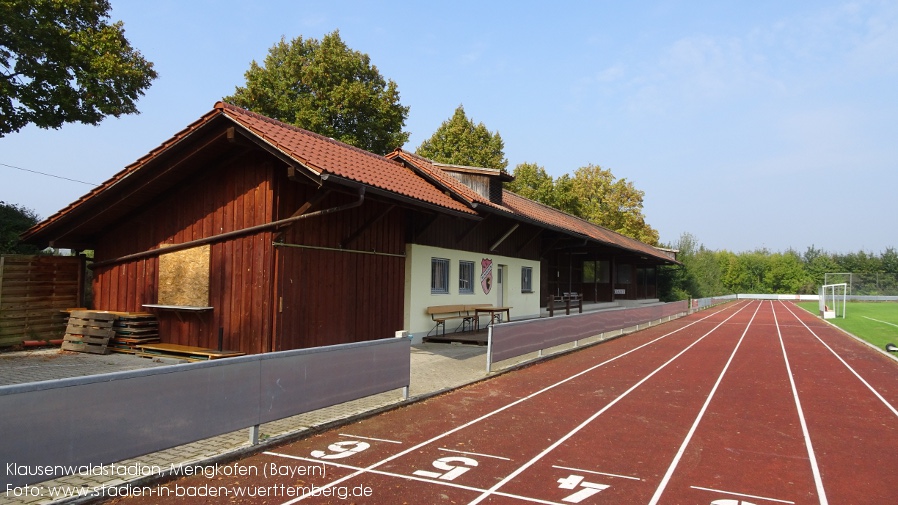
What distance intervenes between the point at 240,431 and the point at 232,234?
5360 mm

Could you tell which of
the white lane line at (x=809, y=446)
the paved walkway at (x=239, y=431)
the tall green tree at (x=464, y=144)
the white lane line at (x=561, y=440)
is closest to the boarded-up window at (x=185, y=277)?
the paved walkway at (x=239, y=431)

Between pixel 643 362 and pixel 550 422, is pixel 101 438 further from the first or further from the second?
pixel 643 362

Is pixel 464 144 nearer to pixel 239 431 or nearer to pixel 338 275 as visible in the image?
pixel 338 275

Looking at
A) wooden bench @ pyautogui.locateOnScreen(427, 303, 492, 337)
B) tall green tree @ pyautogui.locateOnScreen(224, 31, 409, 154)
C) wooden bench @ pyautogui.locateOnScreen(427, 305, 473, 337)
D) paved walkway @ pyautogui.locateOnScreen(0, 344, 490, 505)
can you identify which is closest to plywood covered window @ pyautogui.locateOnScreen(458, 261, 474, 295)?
wooden bench @ pyautogui.locateOnScreen(427, 303, 492, 337)

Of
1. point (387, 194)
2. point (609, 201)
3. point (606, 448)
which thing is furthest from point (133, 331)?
point (609, 201)

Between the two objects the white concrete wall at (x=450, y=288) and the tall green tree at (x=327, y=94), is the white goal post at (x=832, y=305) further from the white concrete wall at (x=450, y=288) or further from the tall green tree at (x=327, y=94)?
the tall green tree at (x=327, y=94)

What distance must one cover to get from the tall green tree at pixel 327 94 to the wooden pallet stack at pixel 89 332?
19547 mm

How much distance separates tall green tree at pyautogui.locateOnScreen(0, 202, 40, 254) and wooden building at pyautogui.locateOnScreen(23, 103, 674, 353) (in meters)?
2.54

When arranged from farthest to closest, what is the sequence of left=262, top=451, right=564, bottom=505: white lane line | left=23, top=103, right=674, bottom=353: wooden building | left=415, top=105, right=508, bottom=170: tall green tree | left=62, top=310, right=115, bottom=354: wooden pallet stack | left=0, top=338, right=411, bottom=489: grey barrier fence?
left=415, top=105, right=508, bottom=170: tall green tree < left=62, top=310, right=115, bottom=354: wooden pallet stack < left=23, top=103, right=674, bottom=353: wooden building < left=262, top=451, right=564, bottom=505: white lane line < left=0, top=338, right=411, bottom=489: grey barrier fence

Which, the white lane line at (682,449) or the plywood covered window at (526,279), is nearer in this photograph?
the white lane line at (682,449)

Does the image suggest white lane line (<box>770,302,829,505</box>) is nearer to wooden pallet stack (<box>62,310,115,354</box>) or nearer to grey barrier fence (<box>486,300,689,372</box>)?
grey barrier fence (<box>486,300,689,372</box>)

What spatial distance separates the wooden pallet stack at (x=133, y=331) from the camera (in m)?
12.0

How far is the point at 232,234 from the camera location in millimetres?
11094

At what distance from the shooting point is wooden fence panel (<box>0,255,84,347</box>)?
12.3m
